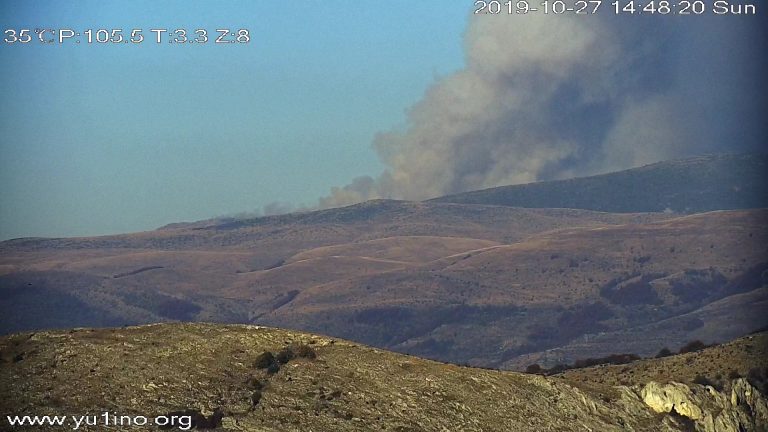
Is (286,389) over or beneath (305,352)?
beneath

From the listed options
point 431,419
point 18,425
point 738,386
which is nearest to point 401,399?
point 431,419

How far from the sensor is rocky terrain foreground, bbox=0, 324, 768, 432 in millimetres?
110625

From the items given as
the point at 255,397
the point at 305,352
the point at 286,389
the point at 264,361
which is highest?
the point at 305,352

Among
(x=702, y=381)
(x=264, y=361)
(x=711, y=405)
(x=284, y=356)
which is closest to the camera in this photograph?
(x=264, y=361)

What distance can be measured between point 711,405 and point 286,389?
162 feet

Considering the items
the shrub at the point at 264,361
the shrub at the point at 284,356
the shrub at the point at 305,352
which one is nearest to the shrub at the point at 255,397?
the shrub at the point at 264,361

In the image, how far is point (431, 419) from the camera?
120688 mm

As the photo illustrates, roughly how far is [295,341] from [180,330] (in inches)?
412

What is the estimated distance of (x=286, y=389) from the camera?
119 meters

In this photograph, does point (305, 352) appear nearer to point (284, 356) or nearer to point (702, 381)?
point (284, 356)

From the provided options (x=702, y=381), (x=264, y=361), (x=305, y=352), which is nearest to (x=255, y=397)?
(x=264, y=361)

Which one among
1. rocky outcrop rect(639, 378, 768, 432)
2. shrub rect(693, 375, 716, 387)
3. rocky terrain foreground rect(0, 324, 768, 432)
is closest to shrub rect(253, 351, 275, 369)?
rocky terrain foreground rect(0, 324, 768, 432)

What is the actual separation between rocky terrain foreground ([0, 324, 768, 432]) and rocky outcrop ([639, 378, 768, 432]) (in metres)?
0.19

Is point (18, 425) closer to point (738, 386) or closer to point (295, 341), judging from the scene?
point (295, 341)
